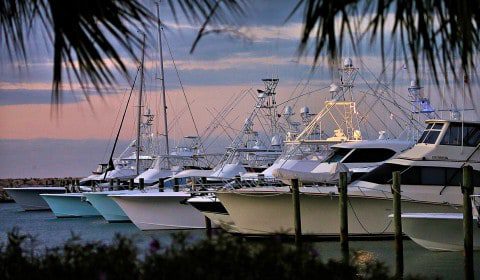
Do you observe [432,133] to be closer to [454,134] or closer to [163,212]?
[454,134]

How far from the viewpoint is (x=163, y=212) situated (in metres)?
41.6

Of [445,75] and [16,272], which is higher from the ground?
[445,75]

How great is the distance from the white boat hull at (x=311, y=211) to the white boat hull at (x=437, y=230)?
8.25 feet

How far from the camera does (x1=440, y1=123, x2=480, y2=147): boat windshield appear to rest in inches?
1166

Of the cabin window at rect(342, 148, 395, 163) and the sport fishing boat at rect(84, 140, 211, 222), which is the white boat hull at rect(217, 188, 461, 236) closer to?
the cabin window at rect(342, 148, 395, 163)

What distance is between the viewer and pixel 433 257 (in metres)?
27.2

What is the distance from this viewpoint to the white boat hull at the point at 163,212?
134 feet

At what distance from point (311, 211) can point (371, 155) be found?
175 inches

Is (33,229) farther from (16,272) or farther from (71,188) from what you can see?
(16,272)

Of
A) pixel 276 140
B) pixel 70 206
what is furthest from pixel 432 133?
pixel 70 206

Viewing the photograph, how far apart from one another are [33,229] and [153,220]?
11524 mm

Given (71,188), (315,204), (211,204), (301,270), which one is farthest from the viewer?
(71,188)

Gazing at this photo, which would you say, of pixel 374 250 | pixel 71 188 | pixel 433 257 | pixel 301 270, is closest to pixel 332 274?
pixel 301 270

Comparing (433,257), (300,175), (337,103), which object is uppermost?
(337,103)
